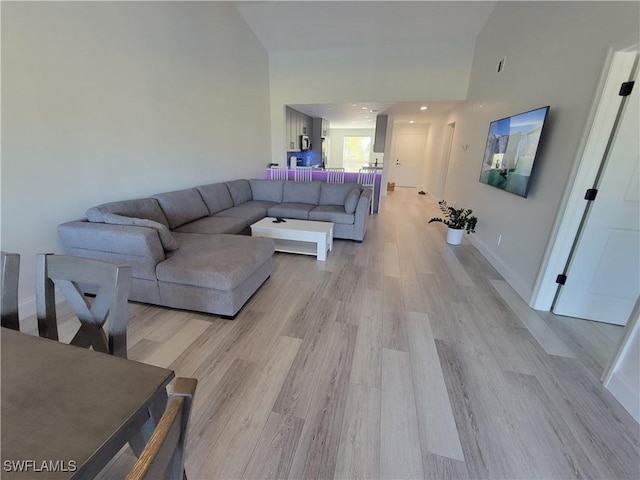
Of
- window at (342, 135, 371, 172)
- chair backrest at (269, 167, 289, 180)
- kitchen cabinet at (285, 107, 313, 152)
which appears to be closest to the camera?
chair backrest at (269, 167, 289, 180)

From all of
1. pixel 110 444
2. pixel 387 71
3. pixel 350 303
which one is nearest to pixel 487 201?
pixel 350 303

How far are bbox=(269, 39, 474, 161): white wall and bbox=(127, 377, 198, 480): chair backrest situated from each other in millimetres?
5986


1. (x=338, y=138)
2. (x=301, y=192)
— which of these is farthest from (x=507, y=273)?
(x=338, y=138)

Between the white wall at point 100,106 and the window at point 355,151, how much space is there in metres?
8.49

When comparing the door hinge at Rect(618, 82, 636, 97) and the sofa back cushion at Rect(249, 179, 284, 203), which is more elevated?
the door hinge at Rect(618, 82, 636, 97)

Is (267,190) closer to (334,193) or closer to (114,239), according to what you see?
(334,193)

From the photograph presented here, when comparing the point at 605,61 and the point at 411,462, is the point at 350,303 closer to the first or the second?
the point at 411,462

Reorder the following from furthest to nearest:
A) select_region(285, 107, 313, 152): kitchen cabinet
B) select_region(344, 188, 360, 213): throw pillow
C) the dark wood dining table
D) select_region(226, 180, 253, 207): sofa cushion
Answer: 1. select_region(285, 107, 313, 152): kitchen cabinet
2. select_region(226, 180, 253, 207): sofa cushion
3. select_region(344, 188, 360, 213): throw pillow
4. the dark wood dining table

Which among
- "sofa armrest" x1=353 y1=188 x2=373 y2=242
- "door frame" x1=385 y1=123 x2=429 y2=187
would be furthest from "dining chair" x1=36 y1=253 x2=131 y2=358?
"door frame" x1=385 y1=123 x2=429 y2=187

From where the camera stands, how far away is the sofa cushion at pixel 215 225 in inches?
121

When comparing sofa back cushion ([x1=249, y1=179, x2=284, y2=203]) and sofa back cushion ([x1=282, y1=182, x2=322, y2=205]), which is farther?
sofa back cushion ([x1=249, y1=179, x2=284, y2=203])

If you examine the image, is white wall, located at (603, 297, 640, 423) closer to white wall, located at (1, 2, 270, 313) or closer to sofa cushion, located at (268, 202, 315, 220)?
sofa cushion, located at (268, 202, 315, 220)

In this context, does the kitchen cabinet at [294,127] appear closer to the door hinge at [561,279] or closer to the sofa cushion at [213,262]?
the sofa cushion at [213,262]

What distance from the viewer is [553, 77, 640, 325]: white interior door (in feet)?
6.14
